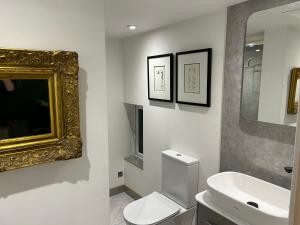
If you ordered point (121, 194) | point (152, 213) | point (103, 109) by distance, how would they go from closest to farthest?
point (103, 109) → point (152, 213) → point (121, 194)

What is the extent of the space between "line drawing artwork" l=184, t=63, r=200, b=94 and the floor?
1903 millimetres

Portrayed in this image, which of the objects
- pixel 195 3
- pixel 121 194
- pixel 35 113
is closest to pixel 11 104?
pixel 35 113

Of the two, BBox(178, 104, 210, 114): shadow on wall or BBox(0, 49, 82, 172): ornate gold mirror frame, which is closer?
BBox(0, 49, 82, 172): ornate gold mirror frame

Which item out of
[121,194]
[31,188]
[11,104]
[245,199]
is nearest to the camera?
[11,104]

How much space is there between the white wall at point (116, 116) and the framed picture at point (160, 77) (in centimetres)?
68

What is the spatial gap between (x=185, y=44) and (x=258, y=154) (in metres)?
1.27

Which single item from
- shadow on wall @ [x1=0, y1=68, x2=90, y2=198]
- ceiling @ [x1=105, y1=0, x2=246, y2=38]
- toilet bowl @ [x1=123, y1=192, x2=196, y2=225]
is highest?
ceiling @ [x1=105, y1=0, x2=246, y2=38]

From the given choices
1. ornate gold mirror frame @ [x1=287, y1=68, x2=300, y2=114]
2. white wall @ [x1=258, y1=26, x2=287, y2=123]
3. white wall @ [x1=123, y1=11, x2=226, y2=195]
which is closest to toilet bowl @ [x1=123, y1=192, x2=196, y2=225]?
white wall @ [x1=123, y1=11, x2=226, y2=195]

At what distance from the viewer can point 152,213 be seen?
86.6 inches

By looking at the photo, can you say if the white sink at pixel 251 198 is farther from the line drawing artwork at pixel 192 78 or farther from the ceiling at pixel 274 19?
the ceiling at pixel 274 19

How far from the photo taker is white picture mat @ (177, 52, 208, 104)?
2.10 m

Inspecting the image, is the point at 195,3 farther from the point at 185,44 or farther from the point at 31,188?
the point at 31,188

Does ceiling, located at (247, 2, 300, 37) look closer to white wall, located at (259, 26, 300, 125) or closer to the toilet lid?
white wall, located at (259, 26, 300, 125)

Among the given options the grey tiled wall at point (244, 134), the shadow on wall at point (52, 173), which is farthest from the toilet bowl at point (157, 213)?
the shadow on wall at point (52, 173)
